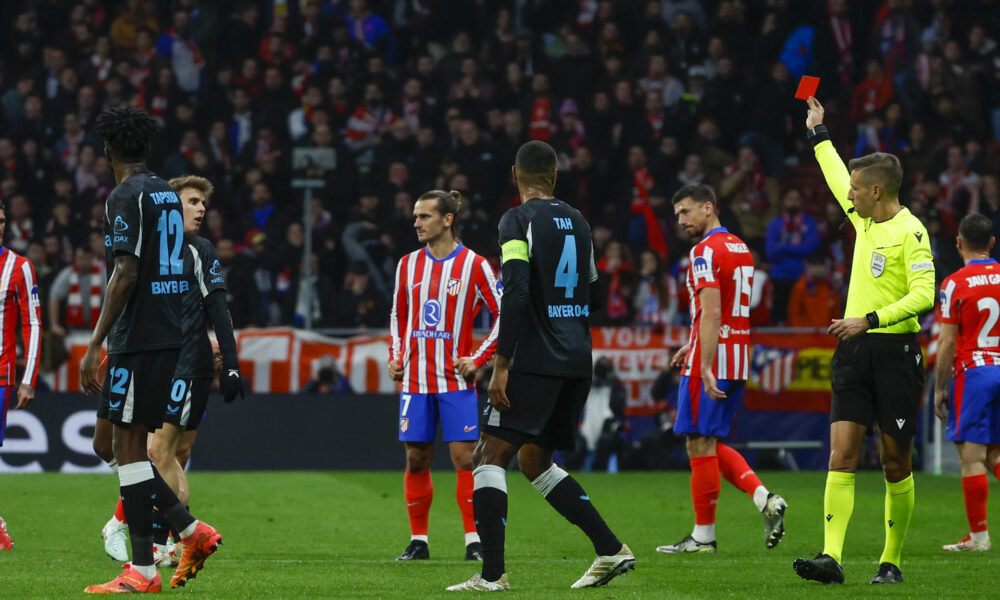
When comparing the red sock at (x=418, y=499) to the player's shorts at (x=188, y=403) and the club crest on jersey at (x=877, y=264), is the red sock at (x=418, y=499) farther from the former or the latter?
the club crest on jersey at (x=877, y=264)

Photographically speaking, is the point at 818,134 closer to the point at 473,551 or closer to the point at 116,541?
the point at 473,551

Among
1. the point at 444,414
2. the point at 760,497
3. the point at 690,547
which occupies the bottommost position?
the point at 690,547

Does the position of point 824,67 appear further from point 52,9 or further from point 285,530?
point 285,530

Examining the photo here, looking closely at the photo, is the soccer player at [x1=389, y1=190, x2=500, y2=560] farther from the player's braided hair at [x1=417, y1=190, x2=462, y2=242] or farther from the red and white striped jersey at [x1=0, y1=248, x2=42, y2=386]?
the red and white striped jersey at [x1=0, y1=248, x2=42, y2=386]

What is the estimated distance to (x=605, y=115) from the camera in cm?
2047

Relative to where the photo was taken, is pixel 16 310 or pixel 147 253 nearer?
pixel 147 253

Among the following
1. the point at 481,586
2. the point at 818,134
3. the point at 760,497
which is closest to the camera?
the point at 481,586

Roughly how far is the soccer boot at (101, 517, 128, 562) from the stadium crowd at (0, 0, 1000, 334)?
9.11 m

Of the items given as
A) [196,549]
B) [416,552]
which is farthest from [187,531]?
[416,552]

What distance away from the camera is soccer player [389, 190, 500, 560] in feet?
28.9

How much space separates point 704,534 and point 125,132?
4.73 meters

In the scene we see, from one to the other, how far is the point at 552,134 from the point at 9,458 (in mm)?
9119

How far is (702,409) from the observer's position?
9.22m

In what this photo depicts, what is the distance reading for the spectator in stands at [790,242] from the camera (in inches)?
723
